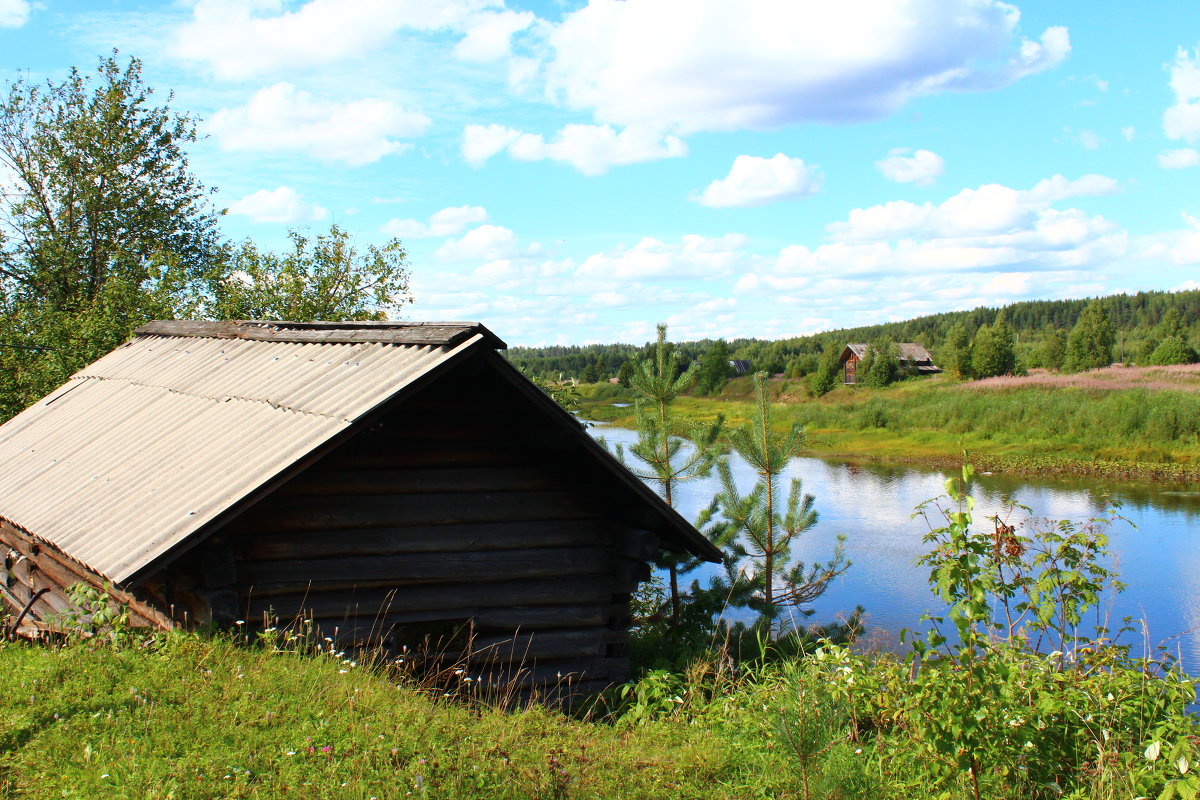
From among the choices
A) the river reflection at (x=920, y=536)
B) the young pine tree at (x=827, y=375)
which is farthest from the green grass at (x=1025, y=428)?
the young pine tree at (x=827, y=375)

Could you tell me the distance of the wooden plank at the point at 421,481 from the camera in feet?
20.5

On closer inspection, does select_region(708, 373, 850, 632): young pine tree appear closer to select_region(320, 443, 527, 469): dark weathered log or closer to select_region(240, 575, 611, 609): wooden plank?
select_region(240, 575, 611, 609): wooden plank

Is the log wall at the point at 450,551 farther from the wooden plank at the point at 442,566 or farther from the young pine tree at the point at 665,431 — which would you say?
the young pine tree at the point at 665,431

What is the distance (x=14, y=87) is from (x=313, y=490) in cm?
2331

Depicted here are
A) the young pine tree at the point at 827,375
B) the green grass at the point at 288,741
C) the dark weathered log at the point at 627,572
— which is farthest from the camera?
the young pine tree at the point at 827,375

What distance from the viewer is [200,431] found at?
7.25m

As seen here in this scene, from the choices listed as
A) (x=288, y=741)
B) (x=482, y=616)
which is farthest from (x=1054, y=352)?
(x=288, y=741)

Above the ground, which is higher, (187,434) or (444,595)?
(187,434)

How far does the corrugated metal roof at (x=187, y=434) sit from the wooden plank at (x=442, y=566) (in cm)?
75

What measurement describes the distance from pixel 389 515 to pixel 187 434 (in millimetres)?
2138

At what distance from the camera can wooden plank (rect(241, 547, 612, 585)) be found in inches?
241

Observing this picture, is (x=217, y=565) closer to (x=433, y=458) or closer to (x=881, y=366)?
(x=433, y=458)

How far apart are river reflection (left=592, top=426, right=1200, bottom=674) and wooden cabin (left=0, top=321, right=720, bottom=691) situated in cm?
395

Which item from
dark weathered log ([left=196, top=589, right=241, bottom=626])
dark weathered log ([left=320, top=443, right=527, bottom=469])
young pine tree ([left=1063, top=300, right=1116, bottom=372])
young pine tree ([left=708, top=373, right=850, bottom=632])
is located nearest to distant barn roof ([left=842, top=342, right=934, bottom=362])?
young pine tree ([left=1063, top=300, right=1116, bottom=372])
